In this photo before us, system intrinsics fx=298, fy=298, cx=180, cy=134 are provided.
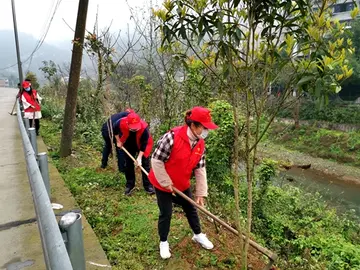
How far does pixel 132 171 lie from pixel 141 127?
86 cm

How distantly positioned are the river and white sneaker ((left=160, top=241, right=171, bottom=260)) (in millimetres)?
10872

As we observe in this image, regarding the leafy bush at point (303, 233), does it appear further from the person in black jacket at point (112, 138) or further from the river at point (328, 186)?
the river at point (328, 186)

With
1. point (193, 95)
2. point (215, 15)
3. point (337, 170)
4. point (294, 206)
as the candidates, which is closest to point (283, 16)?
point (215, 15)

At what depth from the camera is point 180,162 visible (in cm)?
302

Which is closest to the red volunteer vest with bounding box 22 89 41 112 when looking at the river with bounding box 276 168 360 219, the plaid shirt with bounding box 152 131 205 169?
the plaid shirt with bounding box 152 131 205 169

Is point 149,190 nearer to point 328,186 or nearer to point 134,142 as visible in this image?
point 134,142

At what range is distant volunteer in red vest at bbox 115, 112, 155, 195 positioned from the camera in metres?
4.50

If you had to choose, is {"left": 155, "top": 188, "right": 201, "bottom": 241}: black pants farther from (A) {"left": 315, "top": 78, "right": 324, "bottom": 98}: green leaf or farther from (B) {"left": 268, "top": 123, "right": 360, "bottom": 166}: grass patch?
(B) {"left": 268, "top": 123, "right": 360, "bottom": 166}: grass patch

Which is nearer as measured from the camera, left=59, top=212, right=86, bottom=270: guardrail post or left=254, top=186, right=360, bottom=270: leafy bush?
left=59, top=212, right=86, bottom=270: guardrail post

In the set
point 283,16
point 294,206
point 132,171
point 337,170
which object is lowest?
point 337,170

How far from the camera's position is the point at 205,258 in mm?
3338

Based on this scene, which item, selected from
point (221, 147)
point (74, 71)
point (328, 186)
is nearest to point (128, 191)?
point (221, 147)

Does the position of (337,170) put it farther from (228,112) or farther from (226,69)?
(226,69)

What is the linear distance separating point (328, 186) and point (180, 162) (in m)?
17.0
